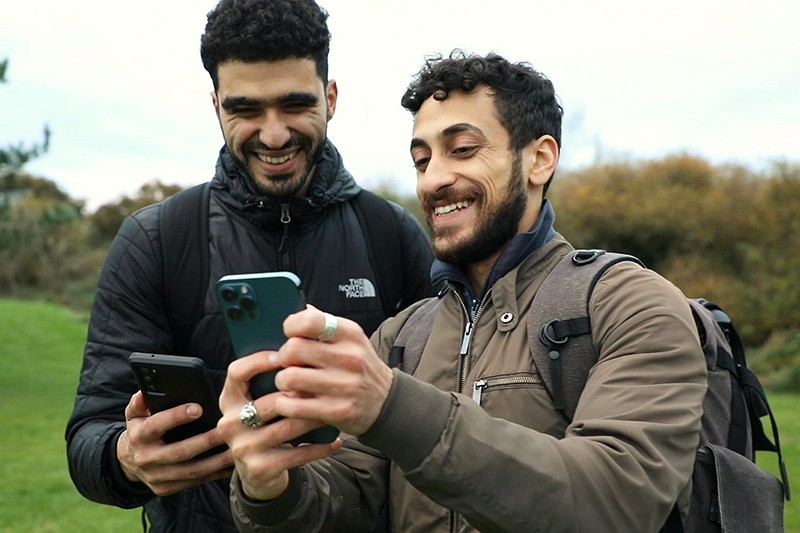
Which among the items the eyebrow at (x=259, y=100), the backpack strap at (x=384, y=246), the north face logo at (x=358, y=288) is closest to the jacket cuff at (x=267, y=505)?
the north face logo at (x=358, y=288)

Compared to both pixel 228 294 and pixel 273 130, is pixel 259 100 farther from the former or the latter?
pixel 228 294

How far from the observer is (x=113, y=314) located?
12.2ft

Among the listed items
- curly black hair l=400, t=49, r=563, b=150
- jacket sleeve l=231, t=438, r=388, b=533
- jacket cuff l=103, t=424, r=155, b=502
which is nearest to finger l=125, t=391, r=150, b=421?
jacket sleeve l=231, t=438, r=388, b=533

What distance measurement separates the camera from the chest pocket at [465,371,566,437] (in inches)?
105

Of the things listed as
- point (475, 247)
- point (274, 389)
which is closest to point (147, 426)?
point (274, 389)

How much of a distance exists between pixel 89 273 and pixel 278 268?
4155cm

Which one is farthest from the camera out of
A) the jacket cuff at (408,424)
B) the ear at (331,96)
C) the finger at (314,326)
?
the ear at (331,96)

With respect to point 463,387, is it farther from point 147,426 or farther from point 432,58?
point 432,58

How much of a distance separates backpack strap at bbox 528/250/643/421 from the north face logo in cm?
125

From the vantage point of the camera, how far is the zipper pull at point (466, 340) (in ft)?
9.75

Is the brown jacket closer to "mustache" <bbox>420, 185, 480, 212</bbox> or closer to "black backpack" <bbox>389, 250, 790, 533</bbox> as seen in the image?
"black backpack" <bbox>389, 250, 790, 533</bbox>

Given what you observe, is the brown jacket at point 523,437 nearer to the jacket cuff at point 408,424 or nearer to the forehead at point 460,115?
the jacket cuff at point 408,424

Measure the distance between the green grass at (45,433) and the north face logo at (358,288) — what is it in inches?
260

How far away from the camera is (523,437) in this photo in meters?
2.23
